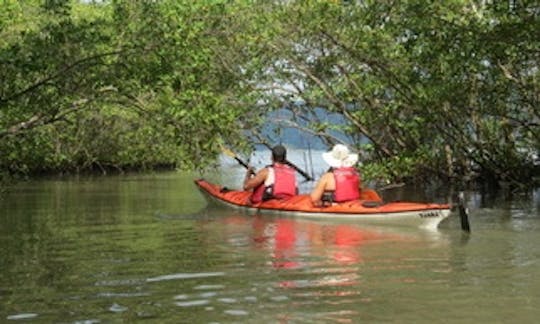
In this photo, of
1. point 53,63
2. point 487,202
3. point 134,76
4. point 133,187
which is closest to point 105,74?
point 134,76

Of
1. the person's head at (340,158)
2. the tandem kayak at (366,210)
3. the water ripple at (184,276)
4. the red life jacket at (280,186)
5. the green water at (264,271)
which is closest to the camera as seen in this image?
the green water at (264,271)

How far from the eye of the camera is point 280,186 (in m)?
14.6

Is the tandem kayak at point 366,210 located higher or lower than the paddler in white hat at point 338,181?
lower

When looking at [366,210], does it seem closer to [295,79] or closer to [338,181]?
[338,181]

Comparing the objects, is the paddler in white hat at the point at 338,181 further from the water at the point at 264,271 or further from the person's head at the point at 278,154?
the person's head at the point at 278,154

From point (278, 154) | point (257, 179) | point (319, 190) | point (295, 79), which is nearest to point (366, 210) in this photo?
point (319, 190)

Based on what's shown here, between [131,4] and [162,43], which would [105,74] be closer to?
[162,43]

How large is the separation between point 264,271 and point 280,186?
6.15 metres

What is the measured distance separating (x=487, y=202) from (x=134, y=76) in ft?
31.4

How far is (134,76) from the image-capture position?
37.5 ft

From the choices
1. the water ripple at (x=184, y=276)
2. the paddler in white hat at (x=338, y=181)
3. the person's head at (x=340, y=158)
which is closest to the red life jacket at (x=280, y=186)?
the paddler in white hat at (x=338, y=181)

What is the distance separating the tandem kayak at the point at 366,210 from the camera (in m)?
11.8

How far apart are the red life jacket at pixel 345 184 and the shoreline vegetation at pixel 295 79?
1954mm

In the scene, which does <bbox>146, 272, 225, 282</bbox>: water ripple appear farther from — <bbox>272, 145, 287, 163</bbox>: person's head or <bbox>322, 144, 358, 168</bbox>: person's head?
<bbox>272, 145, 287, 163</bbox>: person's head
